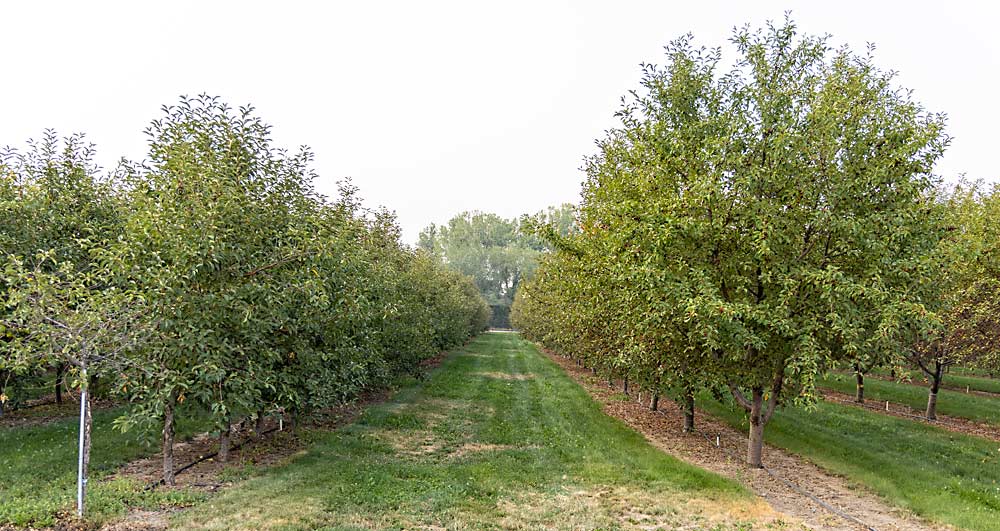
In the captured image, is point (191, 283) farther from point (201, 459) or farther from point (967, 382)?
point (967, 382)

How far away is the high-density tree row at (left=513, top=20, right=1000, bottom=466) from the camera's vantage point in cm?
902

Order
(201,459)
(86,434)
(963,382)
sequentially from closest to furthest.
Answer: (86,434) → (201,459) → (963,382)

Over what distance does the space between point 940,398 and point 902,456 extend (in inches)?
494

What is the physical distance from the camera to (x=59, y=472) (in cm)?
891

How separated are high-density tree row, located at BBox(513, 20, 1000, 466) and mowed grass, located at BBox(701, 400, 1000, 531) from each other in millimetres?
1995

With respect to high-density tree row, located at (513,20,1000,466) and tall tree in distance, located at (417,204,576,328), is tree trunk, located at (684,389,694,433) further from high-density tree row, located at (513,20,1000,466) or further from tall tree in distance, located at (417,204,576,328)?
tall tree in distance, located at (417,204,576,328)

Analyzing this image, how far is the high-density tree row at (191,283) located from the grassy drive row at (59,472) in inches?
35.9

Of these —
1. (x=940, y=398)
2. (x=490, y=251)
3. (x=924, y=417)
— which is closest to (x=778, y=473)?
(x=924, y=417)

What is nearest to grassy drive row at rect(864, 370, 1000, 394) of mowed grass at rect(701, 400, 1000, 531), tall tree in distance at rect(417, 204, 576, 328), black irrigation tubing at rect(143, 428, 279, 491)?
mowed grass at rect(701, 400, 1000, 531)

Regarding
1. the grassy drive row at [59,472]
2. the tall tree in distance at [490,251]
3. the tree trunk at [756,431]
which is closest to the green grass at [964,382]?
the tree trunk at [756,431]

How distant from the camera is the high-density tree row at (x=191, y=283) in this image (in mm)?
6941

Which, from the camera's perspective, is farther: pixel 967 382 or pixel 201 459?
pixel 967 382

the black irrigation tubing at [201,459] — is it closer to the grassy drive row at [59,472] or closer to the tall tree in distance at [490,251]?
the grassy drive row at [59,472]

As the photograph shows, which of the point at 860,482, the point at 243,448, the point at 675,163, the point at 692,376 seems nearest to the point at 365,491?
the point at 243,448
